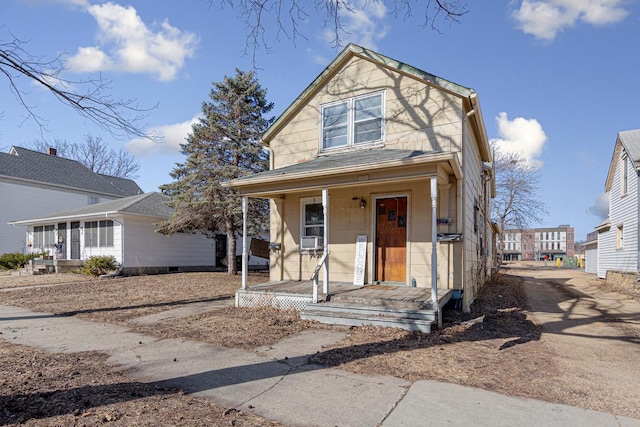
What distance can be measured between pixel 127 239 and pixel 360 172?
1362 cm

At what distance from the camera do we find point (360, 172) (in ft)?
24.7

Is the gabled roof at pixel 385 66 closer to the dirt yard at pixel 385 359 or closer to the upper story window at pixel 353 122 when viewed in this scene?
the upper story window at pixel 353 122

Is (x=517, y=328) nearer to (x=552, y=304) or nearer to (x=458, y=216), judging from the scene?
(x=458, y=216)

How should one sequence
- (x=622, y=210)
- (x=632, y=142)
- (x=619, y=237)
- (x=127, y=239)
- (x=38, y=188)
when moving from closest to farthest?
(x=632, y=142) → (x=622, y=210) → (x=127, y=239) → (x=619, y=237) → (x=38, y=188)

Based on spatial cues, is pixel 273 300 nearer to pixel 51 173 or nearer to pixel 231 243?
pixel 231 243

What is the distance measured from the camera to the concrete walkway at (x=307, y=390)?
333cm

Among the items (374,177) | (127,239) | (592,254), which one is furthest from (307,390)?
(592,254)

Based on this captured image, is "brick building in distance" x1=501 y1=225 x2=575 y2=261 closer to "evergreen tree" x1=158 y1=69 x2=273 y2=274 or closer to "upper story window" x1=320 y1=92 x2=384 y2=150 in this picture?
"evergreen tree" x1=158 y1=69 x2=273 y2=274

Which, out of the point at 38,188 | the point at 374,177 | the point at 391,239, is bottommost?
the point at 391,239

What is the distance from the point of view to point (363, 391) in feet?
12.9

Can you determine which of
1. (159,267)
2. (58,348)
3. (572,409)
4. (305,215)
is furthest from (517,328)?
(159,267)

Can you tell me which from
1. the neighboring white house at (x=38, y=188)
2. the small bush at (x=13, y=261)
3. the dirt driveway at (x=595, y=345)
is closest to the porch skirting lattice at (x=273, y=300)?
the dirt driveway at (x=595, y=345)

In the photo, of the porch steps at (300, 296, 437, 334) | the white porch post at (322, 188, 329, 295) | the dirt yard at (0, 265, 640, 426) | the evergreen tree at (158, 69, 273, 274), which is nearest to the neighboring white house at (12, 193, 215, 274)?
the evergreen tree at (158, 69, 273, 274)

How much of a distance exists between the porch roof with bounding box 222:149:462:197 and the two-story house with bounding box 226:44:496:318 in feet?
0.07
